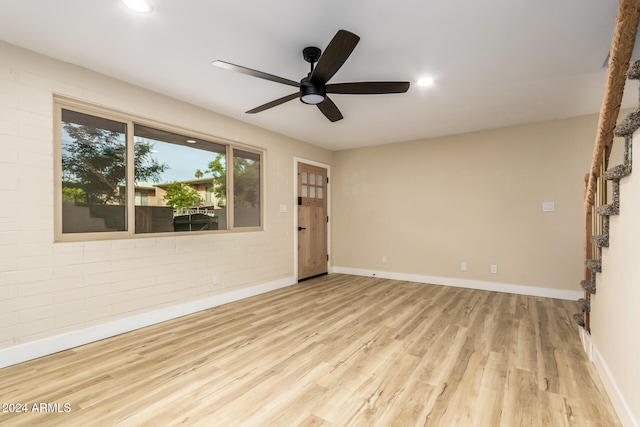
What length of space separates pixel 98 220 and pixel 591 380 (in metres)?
4.24

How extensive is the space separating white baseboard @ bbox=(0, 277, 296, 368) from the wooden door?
1.49 meters

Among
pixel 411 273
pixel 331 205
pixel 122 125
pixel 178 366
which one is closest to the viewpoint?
pixel 178 366

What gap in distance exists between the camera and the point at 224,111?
386cm

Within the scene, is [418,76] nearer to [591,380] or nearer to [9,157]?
[591,380]

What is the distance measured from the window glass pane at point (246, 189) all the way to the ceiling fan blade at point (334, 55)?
7.64ft

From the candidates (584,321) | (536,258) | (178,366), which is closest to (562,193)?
(536,258)

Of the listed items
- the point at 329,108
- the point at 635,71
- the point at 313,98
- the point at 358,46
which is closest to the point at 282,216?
A: the point at 329,108

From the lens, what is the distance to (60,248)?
2.57 metres

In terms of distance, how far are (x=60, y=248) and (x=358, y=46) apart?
10.0 feet

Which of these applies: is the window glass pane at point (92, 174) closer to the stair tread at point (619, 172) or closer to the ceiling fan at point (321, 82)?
the ceiling fan at point (321, 82)

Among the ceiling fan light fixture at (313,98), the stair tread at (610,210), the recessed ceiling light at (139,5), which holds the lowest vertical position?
the stair tread at (610,210)

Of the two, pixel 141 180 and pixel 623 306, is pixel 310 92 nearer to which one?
pixel 141 180

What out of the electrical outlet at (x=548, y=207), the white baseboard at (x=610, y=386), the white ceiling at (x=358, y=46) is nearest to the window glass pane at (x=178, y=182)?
the white ceiling at (x=358, y=46)

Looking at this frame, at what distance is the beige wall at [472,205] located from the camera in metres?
4.12
